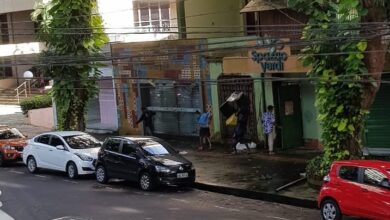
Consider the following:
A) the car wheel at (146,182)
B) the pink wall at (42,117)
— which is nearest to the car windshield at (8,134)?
the car wheel at (146,182)

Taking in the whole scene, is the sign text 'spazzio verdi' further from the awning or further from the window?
the window

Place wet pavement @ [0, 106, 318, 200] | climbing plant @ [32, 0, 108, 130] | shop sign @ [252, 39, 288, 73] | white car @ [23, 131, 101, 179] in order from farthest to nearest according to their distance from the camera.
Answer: climbing plant @ [32, 0, 108, 130] < white car @ [23, 131, 101, 179] < shop sign @ [252, 39, 288, 73] < wet pavement @ [0, 106, 318, 200]

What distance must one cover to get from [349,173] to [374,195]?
969 mm

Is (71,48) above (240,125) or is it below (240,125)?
above

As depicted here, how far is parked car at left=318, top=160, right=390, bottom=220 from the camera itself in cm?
1384

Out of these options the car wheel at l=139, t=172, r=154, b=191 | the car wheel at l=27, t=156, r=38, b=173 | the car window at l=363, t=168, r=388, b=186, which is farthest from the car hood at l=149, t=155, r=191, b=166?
the car window at l=363, t=168, r=388, b=186

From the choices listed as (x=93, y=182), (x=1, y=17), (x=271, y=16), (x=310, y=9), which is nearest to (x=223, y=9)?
(x=271, y=16)

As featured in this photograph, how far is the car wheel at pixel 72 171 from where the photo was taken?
74.4 ft

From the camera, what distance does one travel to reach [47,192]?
2030 centimetres

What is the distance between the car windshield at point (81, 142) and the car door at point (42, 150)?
36.4 inches

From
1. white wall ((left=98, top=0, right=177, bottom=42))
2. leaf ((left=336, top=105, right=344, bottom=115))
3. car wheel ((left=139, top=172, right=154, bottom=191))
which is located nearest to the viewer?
leaf ((left=336, top=105, right=344, bottom=115))

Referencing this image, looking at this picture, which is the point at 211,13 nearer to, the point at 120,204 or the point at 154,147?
the point at 154,147

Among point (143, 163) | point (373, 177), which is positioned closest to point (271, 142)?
point (143, 163)

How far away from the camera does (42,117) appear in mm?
39094
